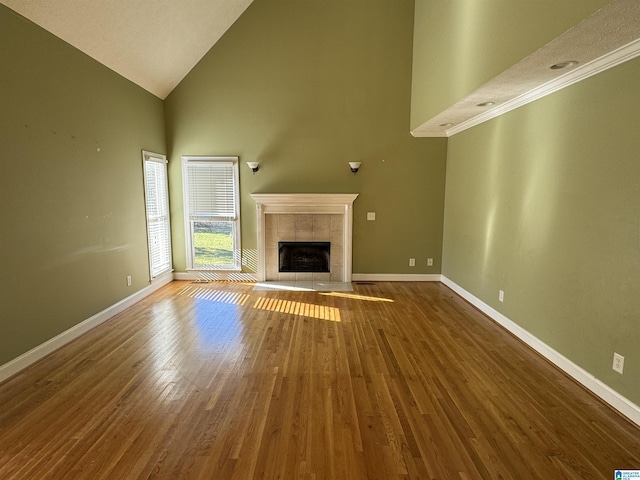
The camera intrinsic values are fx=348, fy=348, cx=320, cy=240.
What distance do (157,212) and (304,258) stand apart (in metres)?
2.40

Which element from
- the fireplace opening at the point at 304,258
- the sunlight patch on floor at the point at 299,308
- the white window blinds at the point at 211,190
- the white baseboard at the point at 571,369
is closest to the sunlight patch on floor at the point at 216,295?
the sunlight patch on floor at the point at 299,308

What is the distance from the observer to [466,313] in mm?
4352

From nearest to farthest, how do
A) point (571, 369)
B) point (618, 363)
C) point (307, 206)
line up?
point (618, 363) < point (571, 369) < point (307, 206)

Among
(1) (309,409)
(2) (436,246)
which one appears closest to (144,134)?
(1) (309,409)

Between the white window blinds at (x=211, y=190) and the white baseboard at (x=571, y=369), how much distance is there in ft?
13.2

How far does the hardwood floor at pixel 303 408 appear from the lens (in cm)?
192

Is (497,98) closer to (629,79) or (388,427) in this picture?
(629,79)

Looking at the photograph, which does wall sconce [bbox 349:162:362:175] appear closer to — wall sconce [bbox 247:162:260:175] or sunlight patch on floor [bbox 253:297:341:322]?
wall sconce [bbox 247:162:260:175]

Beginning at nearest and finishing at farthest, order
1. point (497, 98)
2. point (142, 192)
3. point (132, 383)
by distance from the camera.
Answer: point (132, 383) → point (497, 98) → point (142, 192)

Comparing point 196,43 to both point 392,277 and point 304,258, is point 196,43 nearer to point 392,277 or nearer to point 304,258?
point 304,258

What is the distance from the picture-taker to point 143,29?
3910 millimetres

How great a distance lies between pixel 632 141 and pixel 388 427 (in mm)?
2481

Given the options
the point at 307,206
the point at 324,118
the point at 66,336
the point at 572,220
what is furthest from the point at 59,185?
the point at 572,220

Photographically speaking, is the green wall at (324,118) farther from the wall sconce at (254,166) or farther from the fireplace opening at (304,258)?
the fireplace opening at (304,258)
